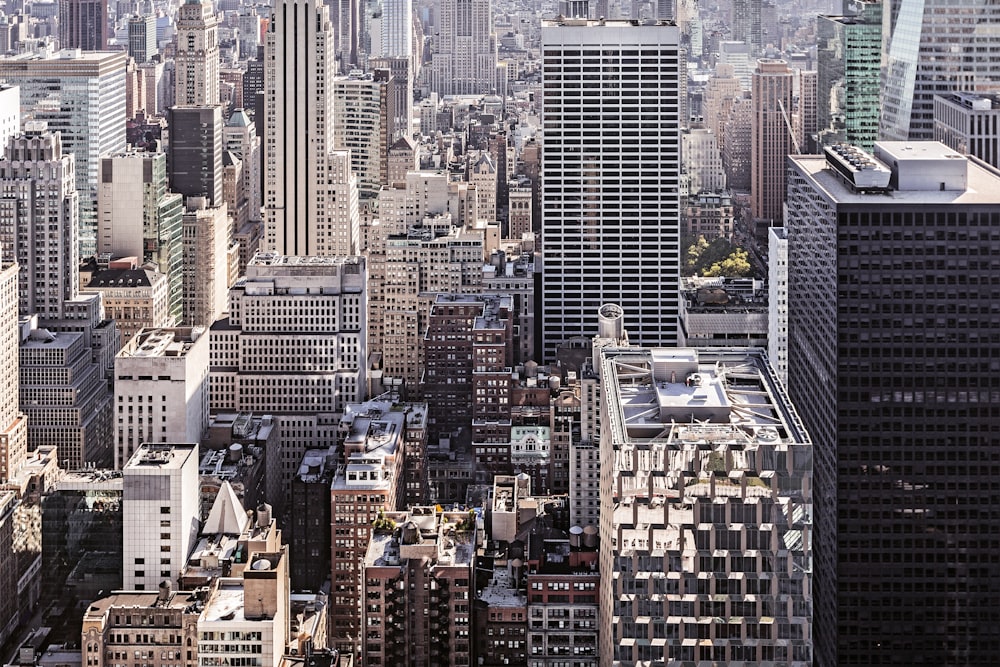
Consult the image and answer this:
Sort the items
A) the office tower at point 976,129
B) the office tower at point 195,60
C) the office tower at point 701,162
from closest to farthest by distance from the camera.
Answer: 1. the office tower at point 976,129
2. the office tower at point 701,162
3. the office tower at point 195,60

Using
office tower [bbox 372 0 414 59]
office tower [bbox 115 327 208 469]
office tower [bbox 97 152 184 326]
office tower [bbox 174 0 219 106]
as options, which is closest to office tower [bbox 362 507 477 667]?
office tower [bbox 115 327 208 469]

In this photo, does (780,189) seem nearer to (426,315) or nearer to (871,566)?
(426,315)

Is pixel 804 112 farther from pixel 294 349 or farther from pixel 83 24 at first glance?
pixel 83 24

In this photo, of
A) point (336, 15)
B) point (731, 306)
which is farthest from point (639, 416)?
point (336, 15)

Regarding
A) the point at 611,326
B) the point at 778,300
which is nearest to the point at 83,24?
the point at 611,326

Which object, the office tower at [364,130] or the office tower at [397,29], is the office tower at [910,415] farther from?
the office tower at [397,29]

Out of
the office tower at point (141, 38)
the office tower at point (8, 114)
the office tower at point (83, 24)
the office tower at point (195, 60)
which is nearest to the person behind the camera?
the office tower at point (8, 114)

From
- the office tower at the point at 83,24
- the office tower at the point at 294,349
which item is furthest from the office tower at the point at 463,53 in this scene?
the office tower at the point at 294,349
